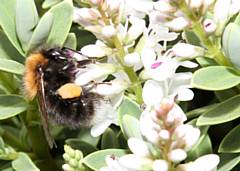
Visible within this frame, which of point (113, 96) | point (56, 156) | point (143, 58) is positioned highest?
point (143, 58)

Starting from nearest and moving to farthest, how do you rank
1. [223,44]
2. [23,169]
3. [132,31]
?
[223,44] < [132,31] < [23,169]

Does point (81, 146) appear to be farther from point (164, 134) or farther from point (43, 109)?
point (164, 134)

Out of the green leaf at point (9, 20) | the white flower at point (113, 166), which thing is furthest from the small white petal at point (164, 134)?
the green leaf at point (9, 20)

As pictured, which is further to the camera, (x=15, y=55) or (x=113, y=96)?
(x=15, y=55)

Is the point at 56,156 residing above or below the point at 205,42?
below

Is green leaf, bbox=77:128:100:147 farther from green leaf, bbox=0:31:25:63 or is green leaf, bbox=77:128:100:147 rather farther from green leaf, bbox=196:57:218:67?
green leaf, bbox=196:57:218:67

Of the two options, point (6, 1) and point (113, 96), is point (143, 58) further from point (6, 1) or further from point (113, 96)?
point (6, 1)

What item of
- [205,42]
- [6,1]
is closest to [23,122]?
[6,1]
